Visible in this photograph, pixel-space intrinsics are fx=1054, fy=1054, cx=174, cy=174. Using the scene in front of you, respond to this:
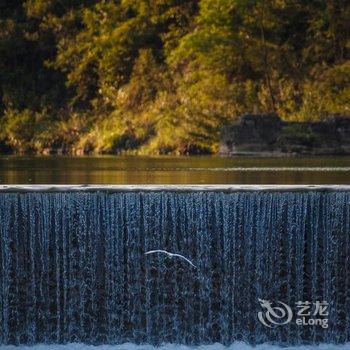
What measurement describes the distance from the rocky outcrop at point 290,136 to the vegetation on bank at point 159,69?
2035mm

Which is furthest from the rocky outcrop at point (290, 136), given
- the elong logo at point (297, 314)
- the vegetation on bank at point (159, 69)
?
the elong logo at point (297, 314)

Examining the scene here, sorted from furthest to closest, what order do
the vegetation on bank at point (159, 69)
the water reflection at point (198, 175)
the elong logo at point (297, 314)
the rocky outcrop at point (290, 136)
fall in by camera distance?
the vegetation on bank at point (159, 69) → the rocky outcrop at point (290, 136) → the water reflection at point (198, 175) → the elong logo at point (297, 314)

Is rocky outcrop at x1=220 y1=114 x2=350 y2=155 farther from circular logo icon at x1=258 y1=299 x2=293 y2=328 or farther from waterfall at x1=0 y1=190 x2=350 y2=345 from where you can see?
circular logo icon at x1=258 y1=299 x2=293 y2=328

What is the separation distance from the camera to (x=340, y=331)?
1238cm

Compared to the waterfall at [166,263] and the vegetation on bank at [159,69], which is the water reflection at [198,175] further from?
the vegetation on bank at [159,69]

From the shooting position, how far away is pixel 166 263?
1279 cm

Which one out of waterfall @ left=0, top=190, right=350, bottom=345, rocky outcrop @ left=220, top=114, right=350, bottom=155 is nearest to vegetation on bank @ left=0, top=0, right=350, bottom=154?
rocky outcrop @ left=220, top=114, right=350, bottom=155

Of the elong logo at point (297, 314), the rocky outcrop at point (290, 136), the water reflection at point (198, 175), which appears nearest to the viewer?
the elong logo at point (297, 314)

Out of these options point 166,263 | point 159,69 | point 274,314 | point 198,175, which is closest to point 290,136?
point 198,175

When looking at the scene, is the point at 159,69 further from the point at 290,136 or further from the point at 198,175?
the point at 198,175

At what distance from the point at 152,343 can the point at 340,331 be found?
2220mm

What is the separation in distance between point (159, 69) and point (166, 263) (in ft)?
89.0

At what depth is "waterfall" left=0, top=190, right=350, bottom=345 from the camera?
12539 mm

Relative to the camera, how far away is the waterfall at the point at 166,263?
12.5 meters
